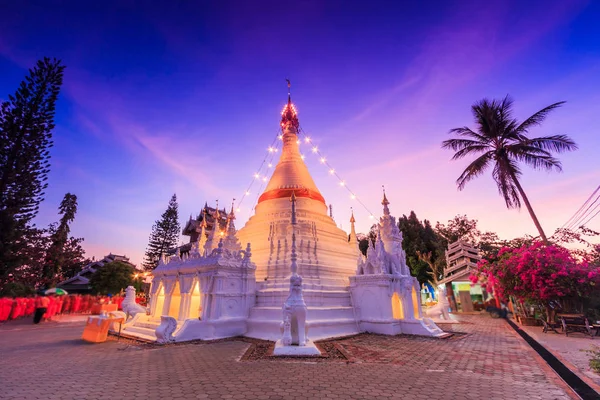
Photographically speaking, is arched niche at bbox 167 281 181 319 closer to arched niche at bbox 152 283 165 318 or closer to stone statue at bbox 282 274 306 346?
arched niche at bbox 152 283 165 318

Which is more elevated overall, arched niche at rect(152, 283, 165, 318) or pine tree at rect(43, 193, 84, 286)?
pine tree at rect(43, 193, 84, 286)

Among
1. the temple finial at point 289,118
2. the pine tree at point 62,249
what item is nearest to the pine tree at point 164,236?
the pine tree at point 62,249

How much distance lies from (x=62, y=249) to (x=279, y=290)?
41150 mm

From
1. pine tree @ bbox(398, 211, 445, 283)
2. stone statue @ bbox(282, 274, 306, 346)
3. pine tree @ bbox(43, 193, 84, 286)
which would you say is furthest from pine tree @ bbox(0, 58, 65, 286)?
pine tree @ bbox(398, 211, 445, 283)

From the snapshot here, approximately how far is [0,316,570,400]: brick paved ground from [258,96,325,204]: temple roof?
1163cm

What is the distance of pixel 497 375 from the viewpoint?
6.28m

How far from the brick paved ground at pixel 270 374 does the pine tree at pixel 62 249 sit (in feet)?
116

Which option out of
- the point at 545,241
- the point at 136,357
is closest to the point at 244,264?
the point at 136,357

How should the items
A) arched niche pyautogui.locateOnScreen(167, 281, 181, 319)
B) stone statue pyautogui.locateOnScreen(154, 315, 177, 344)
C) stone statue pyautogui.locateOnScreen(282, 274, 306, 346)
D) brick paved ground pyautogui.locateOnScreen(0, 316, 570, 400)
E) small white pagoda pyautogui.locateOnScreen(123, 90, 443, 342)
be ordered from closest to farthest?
1. brick paved ground pyautogui.locateOnScreen(0, 316, 570, 400)
2. stone statue pyautogui.locateOnScreen(282, 274, 306, 346)
3. stone statue pyautogui.locateOnScreen(154, 315, 177, 344)
4. small white pagoda pyautogui.locateOnScreen(123, 90, 443, 342)
5. arched niche pyautogui.locateOnScreen(167, 281, 181, 319)

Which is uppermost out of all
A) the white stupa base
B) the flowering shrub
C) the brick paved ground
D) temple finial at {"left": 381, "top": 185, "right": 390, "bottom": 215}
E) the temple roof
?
the temple roof

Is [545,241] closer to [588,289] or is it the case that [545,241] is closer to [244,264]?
[588,289]

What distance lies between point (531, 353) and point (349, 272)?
357 inches

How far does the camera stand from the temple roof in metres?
20.0

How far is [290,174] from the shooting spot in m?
21.2
